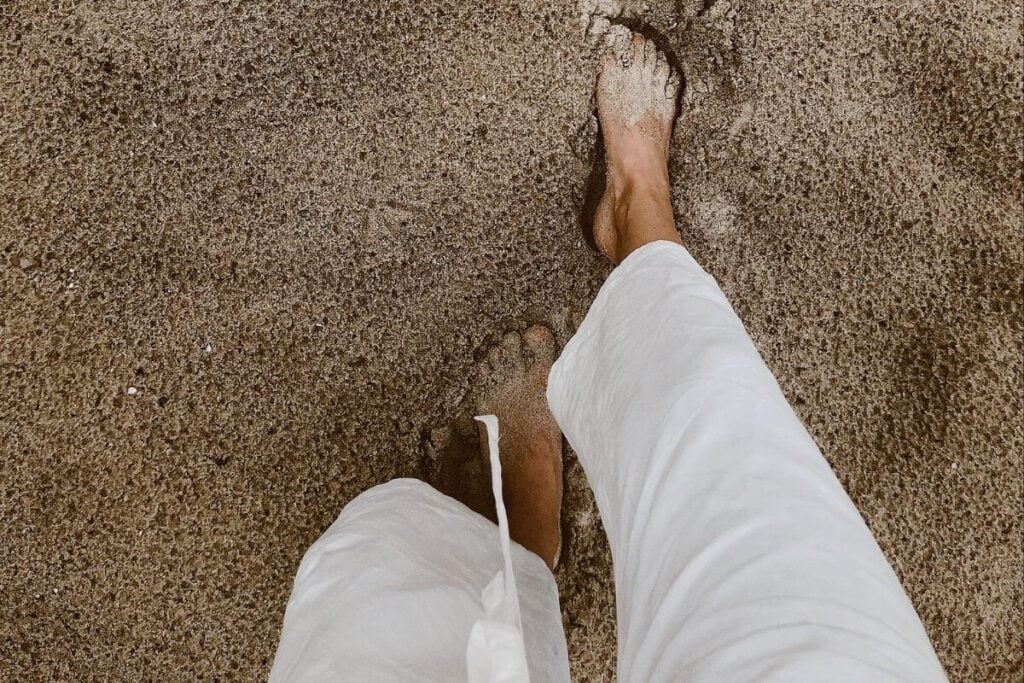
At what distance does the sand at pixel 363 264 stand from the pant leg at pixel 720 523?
0.35 metres

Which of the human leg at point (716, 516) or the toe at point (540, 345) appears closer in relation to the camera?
the human leg at point (716, 516)

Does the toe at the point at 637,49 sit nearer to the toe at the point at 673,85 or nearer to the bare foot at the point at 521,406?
the toe at the point at 673,85

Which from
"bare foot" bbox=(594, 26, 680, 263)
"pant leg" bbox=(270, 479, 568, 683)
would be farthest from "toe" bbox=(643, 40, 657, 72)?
"pant leg" bbox=(270, 479, 568, 683)

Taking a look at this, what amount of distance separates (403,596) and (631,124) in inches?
29.2

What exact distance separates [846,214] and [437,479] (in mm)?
763

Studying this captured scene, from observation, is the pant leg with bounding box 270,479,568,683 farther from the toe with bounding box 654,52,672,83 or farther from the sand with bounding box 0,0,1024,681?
the toe with bounding box 654,52,672,83

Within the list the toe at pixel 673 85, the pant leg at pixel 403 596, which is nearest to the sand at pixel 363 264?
the toe at pixel 673 85

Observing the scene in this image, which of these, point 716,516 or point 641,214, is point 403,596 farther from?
point 641,214

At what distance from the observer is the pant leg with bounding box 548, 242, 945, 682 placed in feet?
1.55

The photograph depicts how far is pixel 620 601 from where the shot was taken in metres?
0.62

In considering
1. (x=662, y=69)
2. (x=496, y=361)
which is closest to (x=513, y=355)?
(x=496, y=361)

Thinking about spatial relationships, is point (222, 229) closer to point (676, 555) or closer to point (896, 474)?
point (676, 555)

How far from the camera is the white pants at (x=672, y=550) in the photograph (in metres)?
0.48

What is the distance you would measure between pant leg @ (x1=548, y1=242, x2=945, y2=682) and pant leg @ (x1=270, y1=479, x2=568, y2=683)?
17cm
